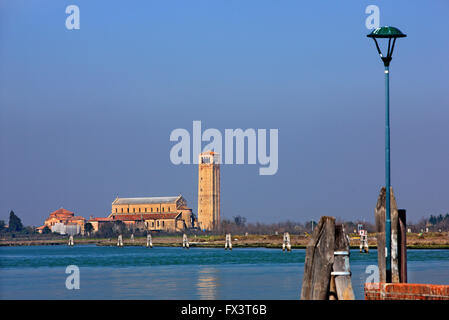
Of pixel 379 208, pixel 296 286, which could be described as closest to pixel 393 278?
pixel 379 208

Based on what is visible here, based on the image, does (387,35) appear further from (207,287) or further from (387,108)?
(207,287)

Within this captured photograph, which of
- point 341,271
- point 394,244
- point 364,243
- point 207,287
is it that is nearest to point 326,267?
point 341,271

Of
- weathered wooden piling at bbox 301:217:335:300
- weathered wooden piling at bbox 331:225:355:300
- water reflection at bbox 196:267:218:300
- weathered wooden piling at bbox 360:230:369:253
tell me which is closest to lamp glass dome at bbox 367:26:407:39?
weathered wooden piling at bbox 301:217:335:300

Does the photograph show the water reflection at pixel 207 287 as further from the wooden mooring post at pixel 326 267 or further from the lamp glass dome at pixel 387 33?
the wooden mooring post at pixel 326 267

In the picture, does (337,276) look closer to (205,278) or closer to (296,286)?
(296,286)

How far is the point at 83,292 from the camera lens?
33969mm

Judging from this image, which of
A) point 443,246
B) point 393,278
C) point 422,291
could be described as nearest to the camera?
point 422,291

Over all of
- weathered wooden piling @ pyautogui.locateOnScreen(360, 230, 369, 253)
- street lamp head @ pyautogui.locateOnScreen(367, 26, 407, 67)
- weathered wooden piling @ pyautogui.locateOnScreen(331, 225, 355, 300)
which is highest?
street lamp head @ pyautogui.locateOnScreen(367, 26, 407, 67)

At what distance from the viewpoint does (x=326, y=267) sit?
1430 centimetres

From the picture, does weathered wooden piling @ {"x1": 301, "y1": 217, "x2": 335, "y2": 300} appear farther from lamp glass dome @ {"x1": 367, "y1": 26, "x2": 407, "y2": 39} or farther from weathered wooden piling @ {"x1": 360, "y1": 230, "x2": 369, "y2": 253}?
weathered wooden piling @ {"x1": 360, "y1": 230, "x2": 369, "y2": 253}

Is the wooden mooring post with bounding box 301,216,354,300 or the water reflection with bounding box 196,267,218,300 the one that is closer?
the wooden mooring post with bounding box 301,216,354,300

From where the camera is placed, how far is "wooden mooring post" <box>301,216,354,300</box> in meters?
14.3
